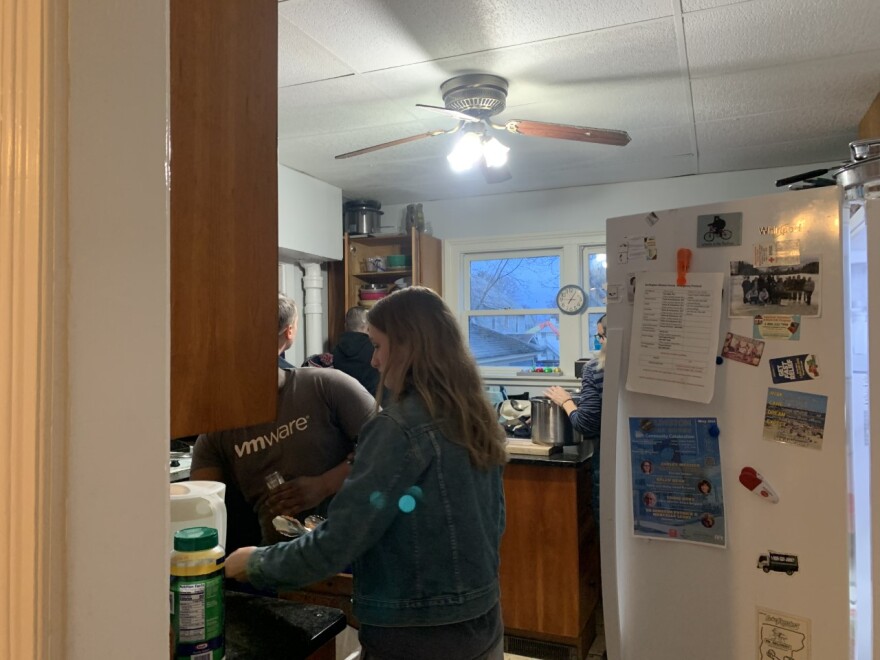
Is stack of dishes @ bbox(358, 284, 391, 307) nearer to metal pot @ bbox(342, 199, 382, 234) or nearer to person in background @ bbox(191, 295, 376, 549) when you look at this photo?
metal pot @ bbox(342, 199, 382, 234)

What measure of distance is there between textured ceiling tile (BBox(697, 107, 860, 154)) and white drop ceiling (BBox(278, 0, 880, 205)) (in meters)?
0.01

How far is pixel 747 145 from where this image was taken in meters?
3.94

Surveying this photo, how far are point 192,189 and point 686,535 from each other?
1.59 m

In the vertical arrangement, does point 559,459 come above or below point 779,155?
below

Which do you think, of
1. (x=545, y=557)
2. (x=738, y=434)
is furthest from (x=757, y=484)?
(x=545, y=557)

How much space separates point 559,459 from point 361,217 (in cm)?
299

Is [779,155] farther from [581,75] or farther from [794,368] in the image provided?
[794,368]

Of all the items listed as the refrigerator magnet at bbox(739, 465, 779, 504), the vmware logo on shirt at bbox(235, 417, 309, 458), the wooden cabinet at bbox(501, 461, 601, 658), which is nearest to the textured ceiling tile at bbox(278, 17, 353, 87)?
the vmware logo on shirt at bbox(235, 417, 309, 458)

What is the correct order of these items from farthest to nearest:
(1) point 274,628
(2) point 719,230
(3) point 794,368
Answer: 1. (2) point 719,230
2. (3) point 794,368
3. (1) point 274,628

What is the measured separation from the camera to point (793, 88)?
9.97ft

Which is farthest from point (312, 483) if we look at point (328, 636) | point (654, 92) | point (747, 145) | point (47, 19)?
point (747, 145)

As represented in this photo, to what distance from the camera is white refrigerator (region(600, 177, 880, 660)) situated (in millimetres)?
1570

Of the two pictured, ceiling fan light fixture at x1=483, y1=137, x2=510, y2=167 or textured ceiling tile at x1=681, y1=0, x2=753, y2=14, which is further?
ceiling fan light fixture at x1=483, y1=137, x2=510, y2=167

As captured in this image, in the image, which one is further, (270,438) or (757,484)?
(270,438)
